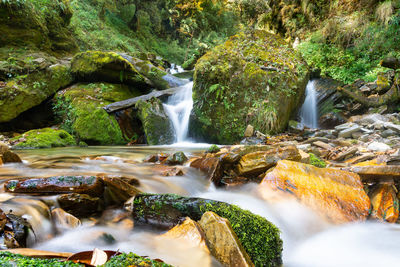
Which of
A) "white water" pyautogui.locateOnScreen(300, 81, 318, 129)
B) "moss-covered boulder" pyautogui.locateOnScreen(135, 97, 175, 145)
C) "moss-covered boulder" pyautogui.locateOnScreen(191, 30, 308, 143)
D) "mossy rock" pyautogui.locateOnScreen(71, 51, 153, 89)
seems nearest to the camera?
"moss-covered boulder" pyautogui.locateOnScreen(191, 30, 308, 143)

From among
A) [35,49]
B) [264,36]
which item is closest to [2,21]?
[35,49]

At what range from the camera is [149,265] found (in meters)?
1.04

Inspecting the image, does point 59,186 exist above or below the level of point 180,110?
below

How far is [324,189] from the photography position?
268 centimetres

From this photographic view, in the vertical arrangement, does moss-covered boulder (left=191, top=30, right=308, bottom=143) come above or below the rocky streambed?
above

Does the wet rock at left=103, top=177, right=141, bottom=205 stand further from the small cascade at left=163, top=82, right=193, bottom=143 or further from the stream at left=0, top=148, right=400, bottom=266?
the small cascade at left=163, top=82, right=193, bottom=143

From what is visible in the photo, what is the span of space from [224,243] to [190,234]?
32 centimetres

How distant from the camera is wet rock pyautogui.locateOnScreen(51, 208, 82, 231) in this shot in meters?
1.80

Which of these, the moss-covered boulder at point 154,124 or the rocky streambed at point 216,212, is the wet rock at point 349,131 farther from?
the moss-covered boulder at point 154,124

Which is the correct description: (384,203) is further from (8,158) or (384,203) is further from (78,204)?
(8,158)

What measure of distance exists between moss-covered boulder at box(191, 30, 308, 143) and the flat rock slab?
435 cm

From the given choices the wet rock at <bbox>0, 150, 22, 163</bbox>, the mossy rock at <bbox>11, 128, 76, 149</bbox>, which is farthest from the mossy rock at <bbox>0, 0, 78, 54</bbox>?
the wet rock at <bbox>0, 150, 22, 163</bbox>

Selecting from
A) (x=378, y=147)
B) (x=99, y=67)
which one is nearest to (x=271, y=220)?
(x=378, y=147)

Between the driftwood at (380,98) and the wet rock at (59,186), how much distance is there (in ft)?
31.4
